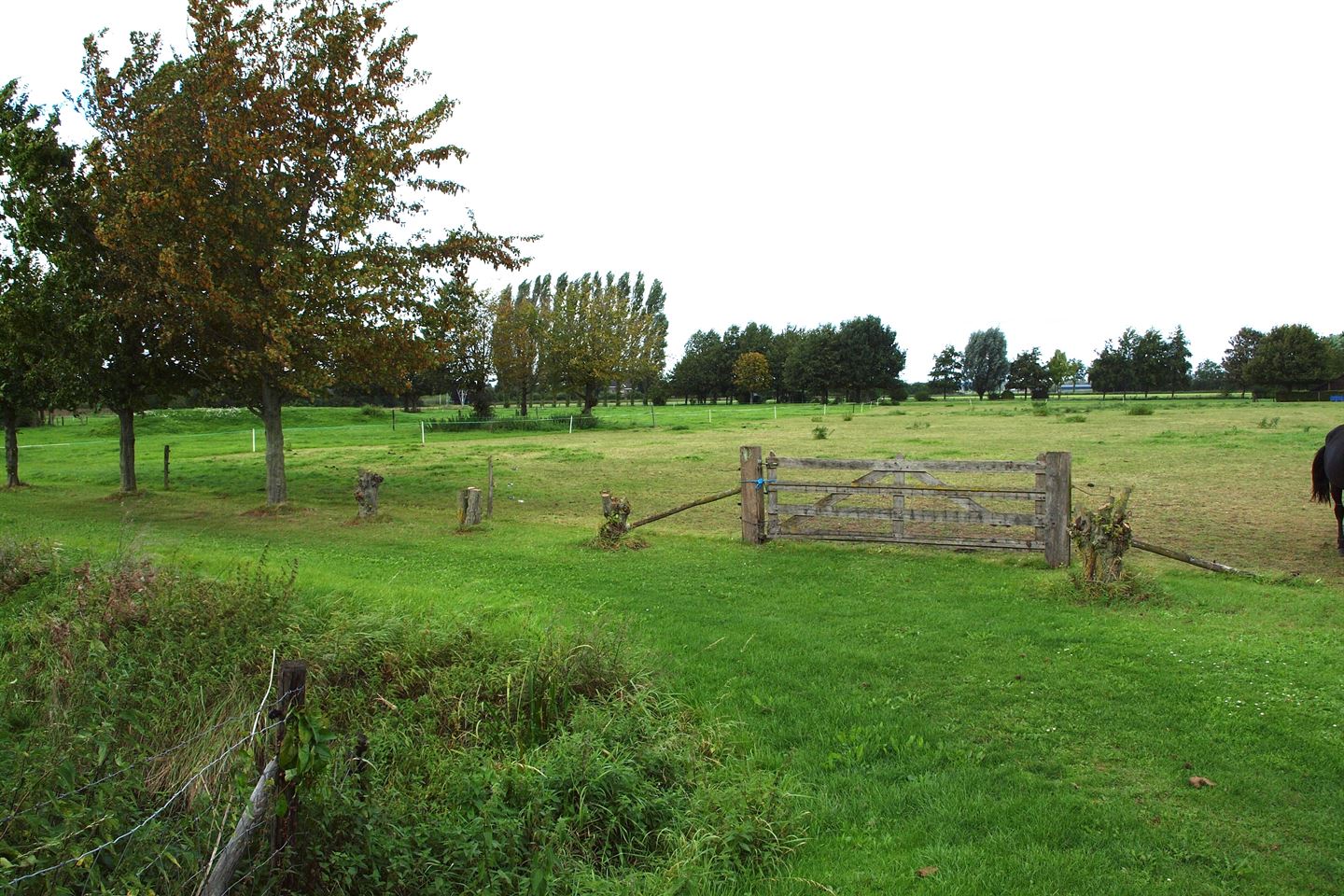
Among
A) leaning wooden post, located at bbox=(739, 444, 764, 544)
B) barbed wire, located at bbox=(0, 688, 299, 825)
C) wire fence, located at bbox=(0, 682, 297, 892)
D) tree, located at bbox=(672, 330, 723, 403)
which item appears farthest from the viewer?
tree, located at bbox=(672, 330, 723, 403)

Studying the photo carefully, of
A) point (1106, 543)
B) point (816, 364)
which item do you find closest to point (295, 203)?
point (1106, 543)

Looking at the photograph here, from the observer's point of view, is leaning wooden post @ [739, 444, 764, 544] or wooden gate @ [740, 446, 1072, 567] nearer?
wooden gate @ [740, 446, 1072, 567]

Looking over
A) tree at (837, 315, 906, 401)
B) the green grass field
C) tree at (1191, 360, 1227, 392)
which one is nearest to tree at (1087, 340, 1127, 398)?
tree at (1191, 360, 1227, 392)

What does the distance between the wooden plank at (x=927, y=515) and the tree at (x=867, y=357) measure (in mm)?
94594

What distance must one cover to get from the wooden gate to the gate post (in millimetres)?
12

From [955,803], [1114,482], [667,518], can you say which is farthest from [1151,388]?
[955,803]

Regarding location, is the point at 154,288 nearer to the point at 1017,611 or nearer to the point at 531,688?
the point at 531,688

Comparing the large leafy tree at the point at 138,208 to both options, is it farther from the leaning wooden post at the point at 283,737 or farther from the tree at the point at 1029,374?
the tree at the point at 1029,374

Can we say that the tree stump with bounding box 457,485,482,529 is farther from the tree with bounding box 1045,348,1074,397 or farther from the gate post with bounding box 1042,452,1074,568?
the tree with bounding box 1045,348,1074,397

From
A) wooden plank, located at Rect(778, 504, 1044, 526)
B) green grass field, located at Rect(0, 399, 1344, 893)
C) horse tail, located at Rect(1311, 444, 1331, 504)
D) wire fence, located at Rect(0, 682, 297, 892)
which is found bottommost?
green grass field, located at Rect(0, 399, 1344, 893)

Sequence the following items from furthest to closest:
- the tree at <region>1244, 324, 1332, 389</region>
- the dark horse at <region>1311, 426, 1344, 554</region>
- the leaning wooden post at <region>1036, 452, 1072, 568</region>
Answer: the tree at <region>1244, 324, 1332, 389</region> → the dark horse at <region>1311, 426, 1344, 554</region> → the leaning wooden post at <region>1036, 452, 1072, 568</region>

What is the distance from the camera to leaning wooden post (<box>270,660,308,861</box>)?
3.42 meters

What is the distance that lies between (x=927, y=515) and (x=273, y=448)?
14.3 meters

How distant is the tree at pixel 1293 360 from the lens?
306 ft
